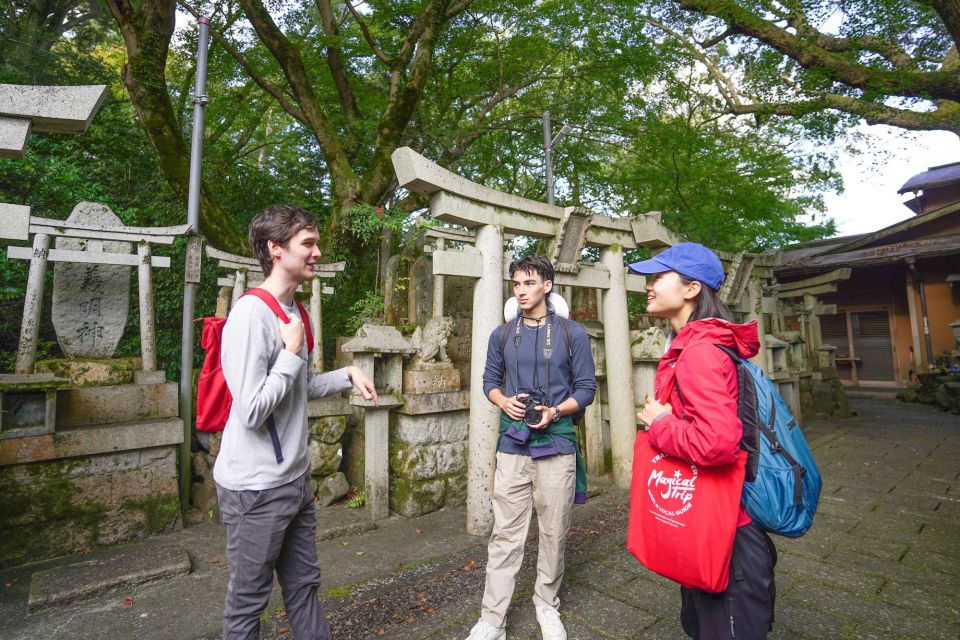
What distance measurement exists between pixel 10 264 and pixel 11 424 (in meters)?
3.30

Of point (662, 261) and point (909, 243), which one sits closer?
point (662, 261)

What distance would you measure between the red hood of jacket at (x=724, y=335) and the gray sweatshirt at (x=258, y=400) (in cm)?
145

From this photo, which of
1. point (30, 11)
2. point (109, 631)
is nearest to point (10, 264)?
point (109, 631)

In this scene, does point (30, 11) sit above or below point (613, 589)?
above

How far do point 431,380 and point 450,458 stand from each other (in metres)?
0.88

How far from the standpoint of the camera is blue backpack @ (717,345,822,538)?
1604 mm

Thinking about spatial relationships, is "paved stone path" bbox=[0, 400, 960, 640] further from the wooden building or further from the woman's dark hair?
the wooden building

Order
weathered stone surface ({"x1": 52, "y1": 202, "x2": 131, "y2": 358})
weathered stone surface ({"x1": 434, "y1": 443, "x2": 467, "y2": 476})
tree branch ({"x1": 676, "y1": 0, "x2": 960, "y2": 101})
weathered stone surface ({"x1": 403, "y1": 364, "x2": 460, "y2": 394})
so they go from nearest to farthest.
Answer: weathered stone surface ({"x1": 52, "y1": 202, "x2": 131, "y2": 358}) → weathered stone surface ({"x1": 403, "y1": 364, "x2": 460, "y2": 394}) → weathered stone surface ({"x1": 434, "y1": 443, "x2": 467, "y2": 476}) → tree branch ({"x1": 676, "y1": 0, "x2": 960, "y2": 101})

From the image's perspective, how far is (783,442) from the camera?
1673mm

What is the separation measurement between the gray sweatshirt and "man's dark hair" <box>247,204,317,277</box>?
23 cm

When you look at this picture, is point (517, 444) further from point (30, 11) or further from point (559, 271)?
point (30, 11)

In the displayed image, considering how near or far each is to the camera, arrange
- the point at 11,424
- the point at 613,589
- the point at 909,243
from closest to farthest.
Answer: the point at 613,589
the point at 11,424
the point at 909,243

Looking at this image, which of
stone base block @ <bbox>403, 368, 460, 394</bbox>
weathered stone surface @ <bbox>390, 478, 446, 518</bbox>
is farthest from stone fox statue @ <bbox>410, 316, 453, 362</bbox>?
weathered stone surface @ <bbox>390, 478, 446, 518</bbox>

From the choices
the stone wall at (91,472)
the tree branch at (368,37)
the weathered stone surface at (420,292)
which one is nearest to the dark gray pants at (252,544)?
the stone wall at (91,472)
